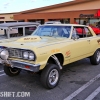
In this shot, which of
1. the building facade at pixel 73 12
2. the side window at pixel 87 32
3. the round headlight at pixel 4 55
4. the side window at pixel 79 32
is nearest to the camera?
the round headlight at pixel 4 55

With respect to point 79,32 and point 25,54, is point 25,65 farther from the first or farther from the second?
point 79,32

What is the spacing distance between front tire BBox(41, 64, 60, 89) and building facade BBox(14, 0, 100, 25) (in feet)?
72.7

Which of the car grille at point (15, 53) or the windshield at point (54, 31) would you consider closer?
the car grille at point (15, 53)

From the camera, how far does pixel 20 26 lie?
846 centimetres

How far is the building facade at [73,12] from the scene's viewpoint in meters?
26.3

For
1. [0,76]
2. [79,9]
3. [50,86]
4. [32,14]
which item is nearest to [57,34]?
[50,86]

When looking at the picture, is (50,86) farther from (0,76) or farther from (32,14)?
(32,14)

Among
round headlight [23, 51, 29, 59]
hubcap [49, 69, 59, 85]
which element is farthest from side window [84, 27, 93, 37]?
round headlight [23, 51, 29, 59]

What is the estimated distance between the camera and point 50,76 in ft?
15.5

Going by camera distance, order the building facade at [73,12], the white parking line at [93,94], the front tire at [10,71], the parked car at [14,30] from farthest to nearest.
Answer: the building facade at [73,12]
the parked car at [14,30]
the front tire at [10,71]
the white parking line at [93,94]

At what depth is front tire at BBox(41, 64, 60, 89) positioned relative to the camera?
4.50 metres

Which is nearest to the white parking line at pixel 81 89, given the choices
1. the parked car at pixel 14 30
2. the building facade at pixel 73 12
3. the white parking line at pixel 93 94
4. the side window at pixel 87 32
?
the white parking line at pixel 93 94

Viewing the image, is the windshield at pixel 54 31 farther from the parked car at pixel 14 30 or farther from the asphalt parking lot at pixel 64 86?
the parked car at pixel 14 30

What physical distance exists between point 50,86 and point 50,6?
28.2 m
